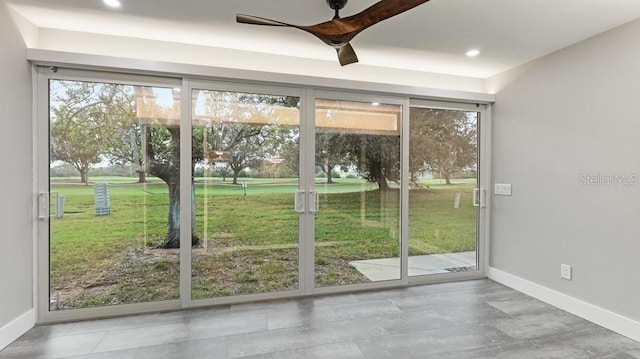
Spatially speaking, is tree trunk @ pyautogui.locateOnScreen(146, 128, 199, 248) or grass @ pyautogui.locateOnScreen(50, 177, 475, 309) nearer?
grass @ pyautogui.locateOnScreen(50, 177, 475, 309)

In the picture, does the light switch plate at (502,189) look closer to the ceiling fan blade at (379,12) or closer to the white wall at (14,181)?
the ceiling fan blade at (379,12)

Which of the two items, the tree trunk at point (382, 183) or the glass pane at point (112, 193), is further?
the tree trunk at point (382, 183)

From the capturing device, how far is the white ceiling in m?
2.35

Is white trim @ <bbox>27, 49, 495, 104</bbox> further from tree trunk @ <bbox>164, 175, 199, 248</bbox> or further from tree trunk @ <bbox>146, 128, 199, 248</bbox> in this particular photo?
tree trunk @ <bbox>164, 175, 199, 248</bbox>

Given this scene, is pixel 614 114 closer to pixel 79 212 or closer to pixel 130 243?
pixel 130 243

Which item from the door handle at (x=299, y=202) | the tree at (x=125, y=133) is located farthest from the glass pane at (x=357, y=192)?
the tree at (x=125, y=133)

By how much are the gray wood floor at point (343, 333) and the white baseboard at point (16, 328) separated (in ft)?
0.18

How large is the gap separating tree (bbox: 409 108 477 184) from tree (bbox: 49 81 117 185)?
10.8ft

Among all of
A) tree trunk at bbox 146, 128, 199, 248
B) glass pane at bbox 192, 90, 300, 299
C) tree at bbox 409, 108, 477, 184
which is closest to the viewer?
tree trunk at bbox 146, 128, 199, 248

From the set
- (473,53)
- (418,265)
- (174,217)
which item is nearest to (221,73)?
(174,217)

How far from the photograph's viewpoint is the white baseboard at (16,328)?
2.33 metres

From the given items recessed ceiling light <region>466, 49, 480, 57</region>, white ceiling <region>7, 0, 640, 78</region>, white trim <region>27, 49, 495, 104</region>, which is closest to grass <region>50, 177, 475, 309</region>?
white trim <region>27, 49, 495, 104</region>

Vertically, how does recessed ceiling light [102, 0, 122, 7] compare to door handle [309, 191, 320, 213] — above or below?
above

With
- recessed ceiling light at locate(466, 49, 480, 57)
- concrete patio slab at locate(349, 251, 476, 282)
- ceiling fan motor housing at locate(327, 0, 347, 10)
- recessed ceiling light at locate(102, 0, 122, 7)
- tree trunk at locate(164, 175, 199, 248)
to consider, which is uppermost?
recessed ceiling light at locate(102, 0, 122, 7)
